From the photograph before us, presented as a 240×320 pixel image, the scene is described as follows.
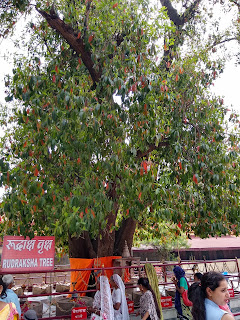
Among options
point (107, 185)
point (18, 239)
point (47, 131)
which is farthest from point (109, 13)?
point (18, 239)

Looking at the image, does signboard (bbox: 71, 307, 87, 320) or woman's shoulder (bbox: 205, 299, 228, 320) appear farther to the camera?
signboard (bbox: 71, 307, 87, 320)

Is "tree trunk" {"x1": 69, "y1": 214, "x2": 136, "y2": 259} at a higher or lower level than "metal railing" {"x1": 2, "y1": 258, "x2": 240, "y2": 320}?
higher

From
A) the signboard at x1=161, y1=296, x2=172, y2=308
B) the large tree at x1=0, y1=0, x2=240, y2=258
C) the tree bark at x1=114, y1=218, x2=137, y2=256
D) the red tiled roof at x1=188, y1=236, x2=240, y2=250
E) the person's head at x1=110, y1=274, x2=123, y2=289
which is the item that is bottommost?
the signboard at x1=161, y1=296, x2=172, y2=308

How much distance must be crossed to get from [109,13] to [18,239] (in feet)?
15.8

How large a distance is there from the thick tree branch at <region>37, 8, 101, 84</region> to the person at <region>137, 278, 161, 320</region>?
4395mm

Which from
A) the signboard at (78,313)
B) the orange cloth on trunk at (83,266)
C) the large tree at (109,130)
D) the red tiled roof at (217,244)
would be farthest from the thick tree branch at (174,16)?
the red tiled roof at (217,244)

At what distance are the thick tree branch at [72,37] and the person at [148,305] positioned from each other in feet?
14.4

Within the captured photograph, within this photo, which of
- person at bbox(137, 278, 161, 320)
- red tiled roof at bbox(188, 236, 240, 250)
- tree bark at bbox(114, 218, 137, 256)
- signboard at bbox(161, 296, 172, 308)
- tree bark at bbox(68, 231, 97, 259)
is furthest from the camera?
red tiled roof at bbox(188, 236, 240, 250)

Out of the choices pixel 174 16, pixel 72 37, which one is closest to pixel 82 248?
pixel 72 37

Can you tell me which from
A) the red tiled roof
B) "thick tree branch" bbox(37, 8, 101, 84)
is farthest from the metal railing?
"thick tree branch" bbox(37, 8, 101, 84)

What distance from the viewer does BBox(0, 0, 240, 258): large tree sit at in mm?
5527

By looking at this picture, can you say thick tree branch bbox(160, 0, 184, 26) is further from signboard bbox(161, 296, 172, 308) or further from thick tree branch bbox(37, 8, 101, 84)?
signboard bbox(161, 296, 172, 308)

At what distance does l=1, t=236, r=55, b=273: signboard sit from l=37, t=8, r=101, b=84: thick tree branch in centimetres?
367

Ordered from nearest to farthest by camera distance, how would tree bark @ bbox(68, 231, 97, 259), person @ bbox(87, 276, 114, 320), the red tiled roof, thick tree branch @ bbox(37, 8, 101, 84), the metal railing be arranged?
person @ bbox(87, 276, 114, 320), the metal railing, thick tree branch @ bbox(37, 8, 101, 84), tree bark @ bbox(68, 231, 97, 259), the red tiled roof
